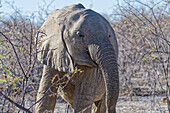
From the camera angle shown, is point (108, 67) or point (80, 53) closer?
point (108, 67)

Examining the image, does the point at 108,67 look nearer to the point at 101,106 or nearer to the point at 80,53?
the point at 80,53

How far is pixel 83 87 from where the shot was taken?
3025 mm

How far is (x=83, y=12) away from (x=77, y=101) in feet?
2.66

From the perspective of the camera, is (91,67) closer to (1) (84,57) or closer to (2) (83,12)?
(1) (84,57)

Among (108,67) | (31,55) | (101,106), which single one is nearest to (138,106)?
(101,106)

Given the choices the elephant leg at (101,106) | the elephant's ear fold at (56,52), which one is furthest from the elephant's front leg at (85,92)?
the elephant leg at (101,106)

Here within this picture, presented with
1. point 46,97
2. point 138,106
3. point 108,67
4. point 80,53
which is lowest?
point 138,106

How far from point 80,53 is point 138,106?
10.8 ft

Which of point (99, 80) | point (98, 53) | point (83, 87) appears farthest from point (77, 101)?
point (98, 53)

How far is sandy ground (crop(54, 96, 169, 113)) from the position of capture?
5375 millimetres

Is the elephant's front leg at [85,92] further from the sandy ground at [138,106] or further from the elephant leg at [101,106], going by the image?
the sandy ground at [138,106]

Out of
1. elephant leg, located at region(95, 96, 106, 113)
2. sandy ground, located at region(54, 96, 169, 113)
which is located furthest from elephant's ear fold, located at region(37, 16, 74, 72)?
sandy ground, located at region(54, 96, 169, 113)

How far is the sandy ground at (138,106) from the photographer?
5375 millimetres

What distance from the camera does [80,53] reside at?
2.90 m
